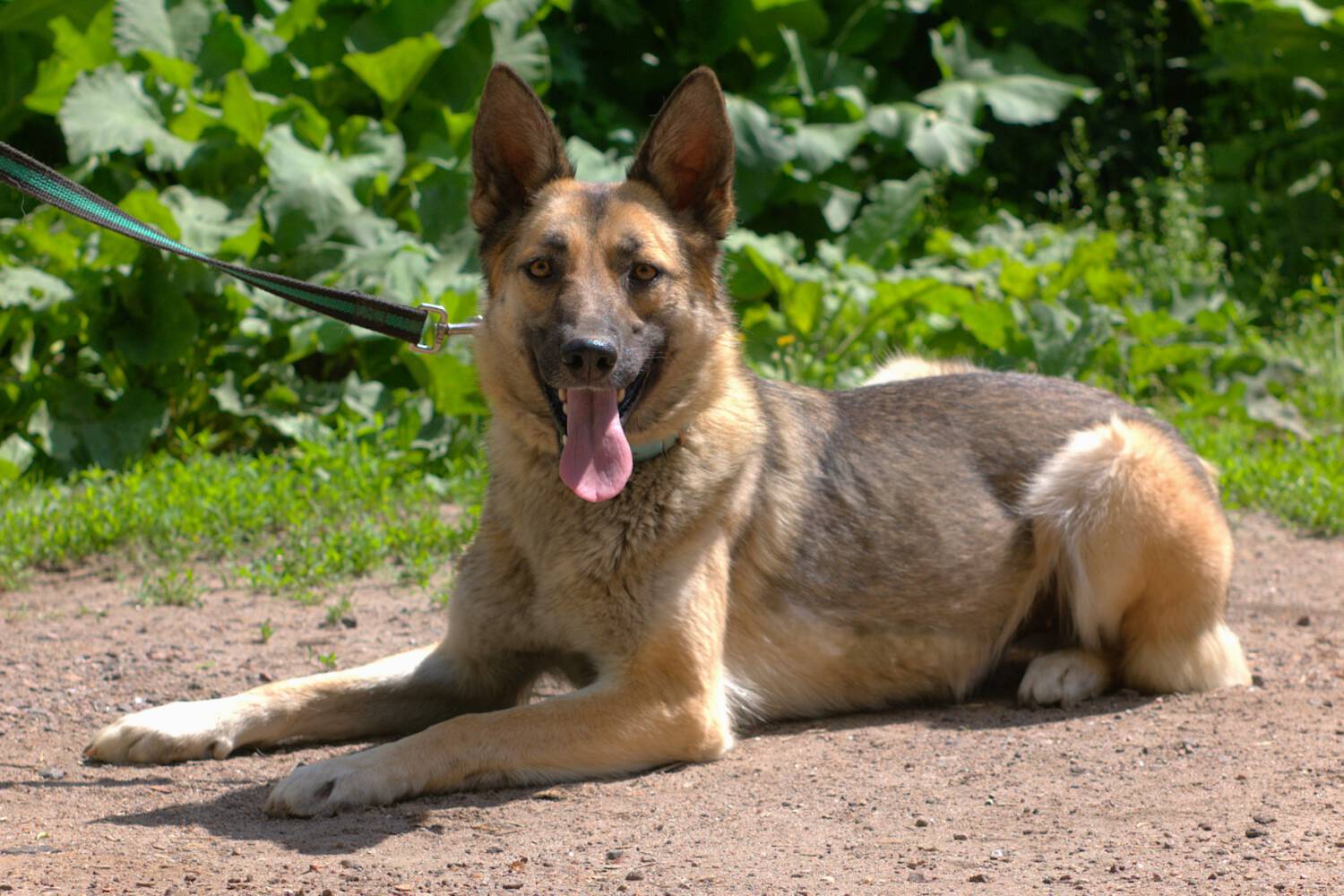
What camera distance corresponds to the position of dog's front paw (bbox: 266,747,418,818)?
378cm

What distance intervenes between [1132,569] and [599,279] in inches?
82.5

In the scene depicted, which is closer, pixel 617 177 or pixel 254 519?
pixel 254 519

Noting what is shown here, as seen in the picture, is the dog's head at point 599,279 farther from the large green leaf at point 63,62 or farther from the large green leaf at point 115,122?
the large green leaf at point 63,62

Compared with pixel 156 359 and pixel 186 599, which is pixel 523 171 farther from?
pixel 156 359

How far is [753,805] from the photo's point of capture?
3.90 meters

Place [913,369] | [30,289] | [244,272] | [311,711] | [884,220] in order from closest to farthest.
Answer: [244,272], [311,711], [913,369], [30,289], [884,220]

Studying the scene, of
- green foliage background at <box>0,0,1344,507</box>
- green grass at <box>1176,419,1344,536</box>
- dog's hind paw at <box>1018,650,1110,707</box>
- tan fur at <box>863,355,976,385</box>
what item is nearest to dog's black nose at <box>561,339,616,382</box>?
dog's hind paw at <box>1018,650,1110,707</box>

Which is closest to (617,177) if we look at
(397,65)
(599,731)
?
(397,65)

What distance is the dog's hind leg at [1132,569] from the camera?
4.93 metres

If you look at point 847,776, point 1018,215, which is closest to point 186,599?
point 847,776

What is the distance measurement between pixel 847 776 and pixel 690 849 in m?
0.74

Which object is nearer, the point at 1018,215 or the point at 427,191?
the point at 427,191

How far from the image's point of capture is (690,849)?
3.53 metres

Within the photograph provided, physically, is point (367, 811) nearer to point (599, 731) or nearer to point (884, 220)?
point (599, 731)
